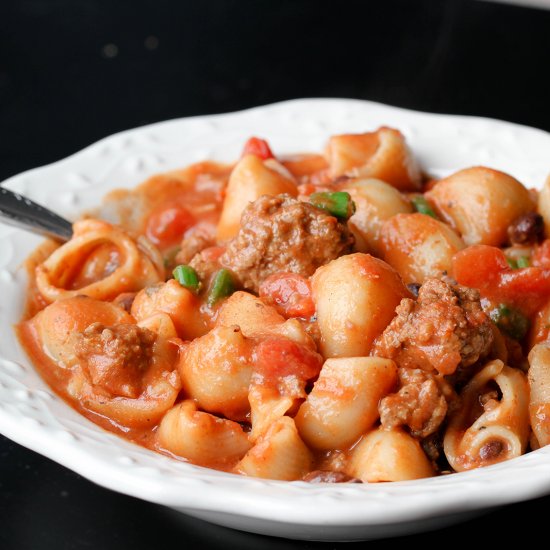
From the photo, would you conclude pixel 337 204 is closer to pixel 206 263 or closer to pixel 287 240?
pixel 287 240

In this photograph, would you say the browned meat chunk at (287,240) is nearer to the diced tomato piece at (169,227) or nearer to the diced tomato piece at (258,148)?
the diced tomato piece at (169,227)

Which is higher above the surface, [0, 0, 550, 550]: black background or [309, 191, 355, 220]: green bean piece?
[309, 191, 355, 220]: green bean piece

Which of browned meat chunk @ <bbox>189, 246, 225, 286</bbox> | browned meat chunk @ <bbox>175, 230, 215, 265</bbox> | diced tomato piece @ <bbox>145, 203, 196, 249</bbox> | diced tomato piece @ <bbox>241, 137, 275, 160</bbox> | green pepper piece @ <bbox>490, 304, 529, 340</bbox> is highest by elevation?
green pepper piece @ <bbox>490, 304, 529, 340</bbox>

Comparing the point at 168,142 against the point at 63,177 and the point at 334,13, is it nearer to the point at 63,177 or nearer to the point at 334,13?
the point at 63,177

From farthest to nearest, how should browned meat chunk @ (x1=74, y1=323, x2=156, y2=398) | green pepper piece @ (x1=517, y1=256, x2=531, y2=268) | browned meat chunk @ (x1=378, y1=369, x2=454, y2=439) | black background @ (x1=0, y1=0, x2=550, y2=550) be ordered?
black background @ (x1=0, y1=0, x2=550, y2=550) < green pepper piece @ (x1=517, y1=256, x2=531, y2=268) < browned meat chunk @ (x1=74, y1=323, x2=156, y2=398) < browned meat chunk @ (x1=378, y1=369, x2=454, y2=439)

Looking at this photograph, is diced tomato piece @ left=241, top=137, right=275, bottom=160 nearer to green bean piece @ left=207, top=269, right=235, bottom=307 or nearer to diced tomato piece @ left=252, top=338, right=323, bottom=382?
green bean piece @ left=207, top=269, right=235, bottom=307

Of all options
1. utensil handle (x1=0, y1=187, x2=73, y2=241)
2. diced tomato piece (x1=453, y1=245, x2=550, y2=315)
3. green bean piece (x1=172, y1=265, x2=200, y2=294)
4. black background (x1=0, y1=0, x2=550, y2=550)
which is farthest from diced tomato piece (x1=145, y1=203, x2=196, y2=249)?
black background (x1=0, y1=0, x2=550, y2=550)

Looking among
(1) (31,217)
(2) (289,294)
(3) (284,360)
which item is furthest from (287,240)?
(1) (31,217)

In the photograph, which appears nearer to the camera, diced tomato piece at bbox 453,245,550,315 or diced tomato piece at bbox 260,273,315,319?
diced tomato piece at bbox 260,273,315,319
